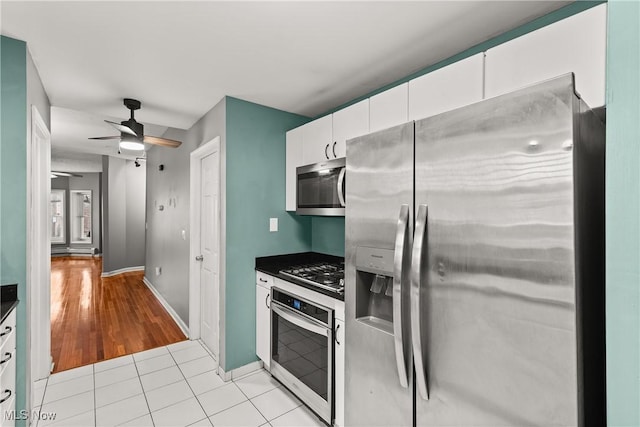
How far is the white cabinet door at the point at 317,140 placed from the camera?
2412 mm

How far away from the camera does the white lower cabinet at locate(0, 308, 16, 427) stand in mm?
1458

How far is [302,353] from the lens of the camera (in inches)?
85.4

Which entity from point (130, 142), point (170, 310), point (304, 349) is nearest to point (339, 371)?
point (304, 349)

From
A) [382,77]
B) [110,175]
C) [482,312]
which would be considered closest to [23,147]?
[382,77]

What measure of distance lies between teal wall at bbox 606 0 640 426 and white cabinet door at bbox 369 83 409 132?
1.18 meters

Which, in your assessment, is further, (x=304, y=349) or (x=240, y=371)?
(x=240, y=371)

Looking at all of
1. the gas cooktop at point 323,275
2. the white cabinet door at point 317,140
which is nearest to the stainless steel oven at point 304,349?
the gas cooktop at point 323,275

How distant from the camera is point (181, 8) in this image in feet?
4.88

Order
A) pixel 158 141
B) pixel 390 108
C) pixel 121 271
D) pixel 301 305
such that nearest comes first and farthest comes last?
pixel 390 108 < pixel 301 305 < pixel 158 141 < pixel 121 271

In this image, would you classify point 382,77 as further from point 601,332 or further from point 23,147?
point 23,147

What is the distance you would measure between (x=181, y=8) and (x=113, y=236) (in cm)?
649

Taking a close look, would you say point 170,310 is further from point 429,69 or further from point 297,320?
point 429,69

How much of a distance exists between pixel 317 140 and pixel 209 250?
1.66 meters

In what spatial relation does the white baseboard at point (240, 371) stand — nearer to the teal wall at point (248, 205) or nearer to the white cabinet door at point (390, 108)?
the teal wall at point (248, 205)
